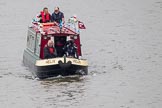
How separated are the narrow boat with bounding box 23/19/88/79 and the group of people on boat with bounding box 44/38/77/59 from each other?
230 mm

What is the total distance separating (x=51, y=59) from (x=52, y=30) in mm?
2323

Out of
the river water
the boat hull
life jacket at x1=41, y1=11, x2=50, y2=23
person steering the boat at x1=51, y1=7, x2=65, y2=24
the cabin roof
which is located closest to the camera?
the river water

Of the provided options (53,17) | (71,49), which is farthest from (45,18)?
(71,49)

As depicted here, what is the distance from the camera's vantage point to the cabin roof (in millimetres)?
35594

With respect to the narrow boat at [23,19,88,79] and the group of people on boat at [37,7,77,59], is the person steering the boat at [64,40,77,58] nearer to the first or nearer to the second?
the group of people on boat at [37,7,77,59]

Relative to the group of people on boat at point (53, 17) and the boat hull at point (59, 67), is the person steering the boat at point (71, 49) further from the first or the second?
the group of people on boat at point (53, 17)

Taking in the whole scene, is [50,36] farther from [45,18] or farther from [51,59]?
[45,18]

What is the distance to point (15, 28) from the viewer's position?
53.7 meters

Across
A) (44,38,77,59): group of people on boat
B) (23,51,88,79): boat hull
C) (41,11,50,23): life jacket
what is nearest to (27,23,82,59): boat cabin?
(44,38,77,59): group of people on boat

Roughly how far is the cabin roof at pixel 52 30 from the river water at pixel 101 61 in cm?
213

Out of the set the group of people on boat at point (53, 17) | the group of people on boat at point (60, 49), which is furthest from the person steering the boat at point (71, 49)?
the group of people on boat at point (53, 17)

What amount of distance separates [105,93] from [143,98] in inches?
73.5

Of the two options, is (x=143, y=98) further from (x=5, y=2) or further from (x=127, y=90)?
(x=5, y=2)

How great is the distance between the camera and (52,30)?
36156mm
